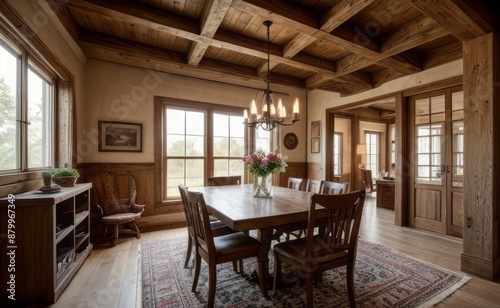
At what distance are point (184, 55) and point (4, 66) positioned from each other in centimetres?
211

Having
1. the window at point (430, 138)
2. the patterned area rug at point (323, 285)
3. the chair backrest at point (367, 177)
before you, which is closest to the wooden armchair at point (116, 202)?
the patterned area rug at point (323, 285)

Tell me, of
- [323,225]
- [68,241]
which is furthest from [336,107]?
[68,241]

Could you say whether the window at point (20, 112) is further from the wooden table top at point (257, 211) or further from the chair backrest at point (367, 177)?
the chair backrest at point (367, 177)

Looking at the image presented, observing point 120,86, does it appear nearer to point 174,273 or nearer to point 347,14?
point 174,273

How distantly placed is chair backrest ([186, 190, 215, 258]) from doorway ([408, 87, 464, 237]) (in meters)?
3.71

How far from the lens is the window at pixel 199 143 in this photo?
416 centimetres

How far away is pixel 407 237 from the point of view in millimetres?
3348

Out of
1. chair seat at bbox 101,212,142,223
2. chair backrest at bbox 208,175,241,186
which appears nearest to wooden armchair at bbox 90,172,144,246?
chair seat at bbox 101,212,142,223

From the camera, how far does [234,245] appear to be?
1868mm

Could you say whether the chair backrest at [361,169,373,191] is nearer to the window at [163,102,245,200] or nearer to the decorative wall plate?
the decorative wall plate

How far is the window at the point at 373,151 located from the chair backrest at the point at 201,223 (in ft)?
24.0

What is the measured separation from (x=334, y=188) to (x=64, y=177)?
2.84 meters

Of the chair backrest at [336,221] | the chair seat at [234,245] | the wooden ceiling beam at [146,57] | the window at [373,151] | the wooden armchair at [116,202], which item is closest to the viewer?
the chair backrest at [336,221]

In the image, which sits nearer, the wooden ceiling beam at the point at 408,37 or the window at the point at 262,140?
the wooden ceiling beam at the point at 408,37
